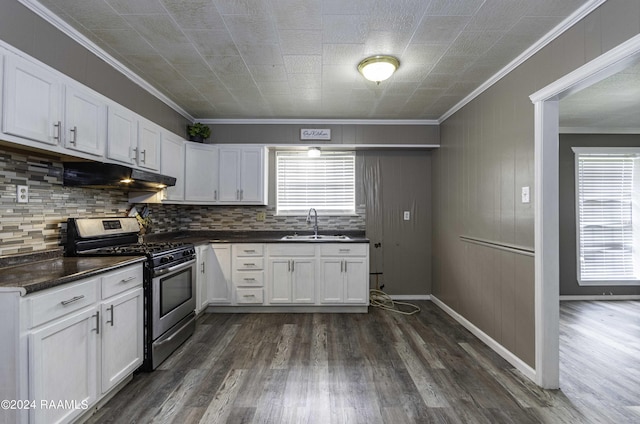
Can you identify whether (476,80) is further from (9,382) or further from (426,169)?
(9,382)

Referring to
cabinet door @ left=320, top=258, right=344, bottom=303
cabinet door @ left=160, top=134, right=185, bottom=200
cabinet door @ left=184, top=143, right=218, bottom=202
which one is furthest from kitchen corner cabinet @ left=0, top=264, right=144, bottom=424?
cabinet door @ left=320, top=258, right=344, bottom=303

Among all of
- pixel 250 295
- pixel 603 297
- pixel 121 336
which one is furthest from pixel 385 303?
pixel 603 297

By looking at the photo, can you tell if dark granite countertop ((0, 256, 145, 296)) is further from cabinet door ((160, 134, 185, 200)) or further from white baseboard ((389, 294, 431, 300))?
white baseboard ((389, 294, 431, 300))

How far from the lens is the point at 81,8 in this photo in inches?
74.6

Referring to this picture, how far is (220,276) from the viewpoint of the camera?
3.67 m

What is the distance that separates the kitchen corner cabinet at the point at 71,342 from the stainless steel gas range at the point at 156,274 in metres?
0.09

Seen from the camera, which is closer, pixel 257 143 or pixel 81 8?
pixel 81 8

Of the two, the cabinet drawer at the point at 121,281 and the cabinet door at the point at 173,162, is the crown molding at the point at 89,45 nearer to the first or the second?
the cabinet door at the point at 173,162

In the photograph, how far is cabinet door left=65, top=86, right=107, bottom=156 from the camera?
1994mm

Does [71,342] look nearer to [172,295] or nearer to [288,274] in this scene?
[172,295]

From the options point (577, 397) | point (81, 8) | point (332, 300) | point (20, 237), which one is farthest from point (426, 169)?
point (20, 237)

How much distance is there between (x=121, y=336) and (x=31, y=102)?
149cm

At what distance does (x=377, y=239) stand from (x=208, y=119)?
9.26 ft

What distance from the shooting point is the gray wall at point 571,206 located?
14.2 feet
